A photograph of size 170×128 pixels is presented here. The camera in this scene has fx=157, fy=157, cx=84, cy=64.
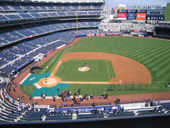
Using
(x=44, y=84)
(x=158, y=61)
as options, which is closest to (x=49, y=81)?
(x=44, y=84)

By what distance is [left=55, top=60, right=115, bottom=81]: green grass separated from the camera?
24.8 meters

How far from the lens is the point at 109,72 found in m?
26.8

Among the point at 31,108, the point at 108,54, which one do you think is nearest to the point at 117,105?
the point at 31,108

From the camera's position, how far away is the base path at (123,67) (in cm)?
2361

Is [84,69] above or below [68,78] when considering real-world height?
above

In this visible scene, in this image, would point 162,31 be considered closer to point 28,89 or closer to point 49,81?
point 49,81

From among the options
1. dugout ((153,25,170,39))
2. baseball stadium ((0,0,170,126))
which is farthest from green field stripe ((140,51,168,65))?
dugout ((153,25,170,39))

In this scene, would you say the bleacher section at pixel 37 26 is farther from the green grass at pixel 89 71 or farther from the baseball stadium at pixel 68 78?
the green grass at pixel 89 71

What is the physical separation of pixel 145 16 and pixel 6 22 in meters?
50.4

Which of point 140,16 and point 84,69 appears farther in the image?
point 140,16

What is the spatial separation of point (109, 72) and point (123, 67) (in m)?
3.77

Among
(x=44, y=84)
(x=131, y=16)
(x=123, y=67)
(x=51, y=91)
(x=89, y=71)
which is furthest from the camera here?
(x=131, y=16)

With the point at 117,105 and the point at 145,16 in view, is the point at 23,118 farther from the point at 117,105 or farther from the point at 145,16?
the point at 145,16

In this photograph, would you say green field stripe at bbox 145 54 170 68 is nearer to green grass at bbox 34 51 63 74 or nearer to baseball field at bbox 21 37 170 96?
baseball field at bbox 21 37 170 96
